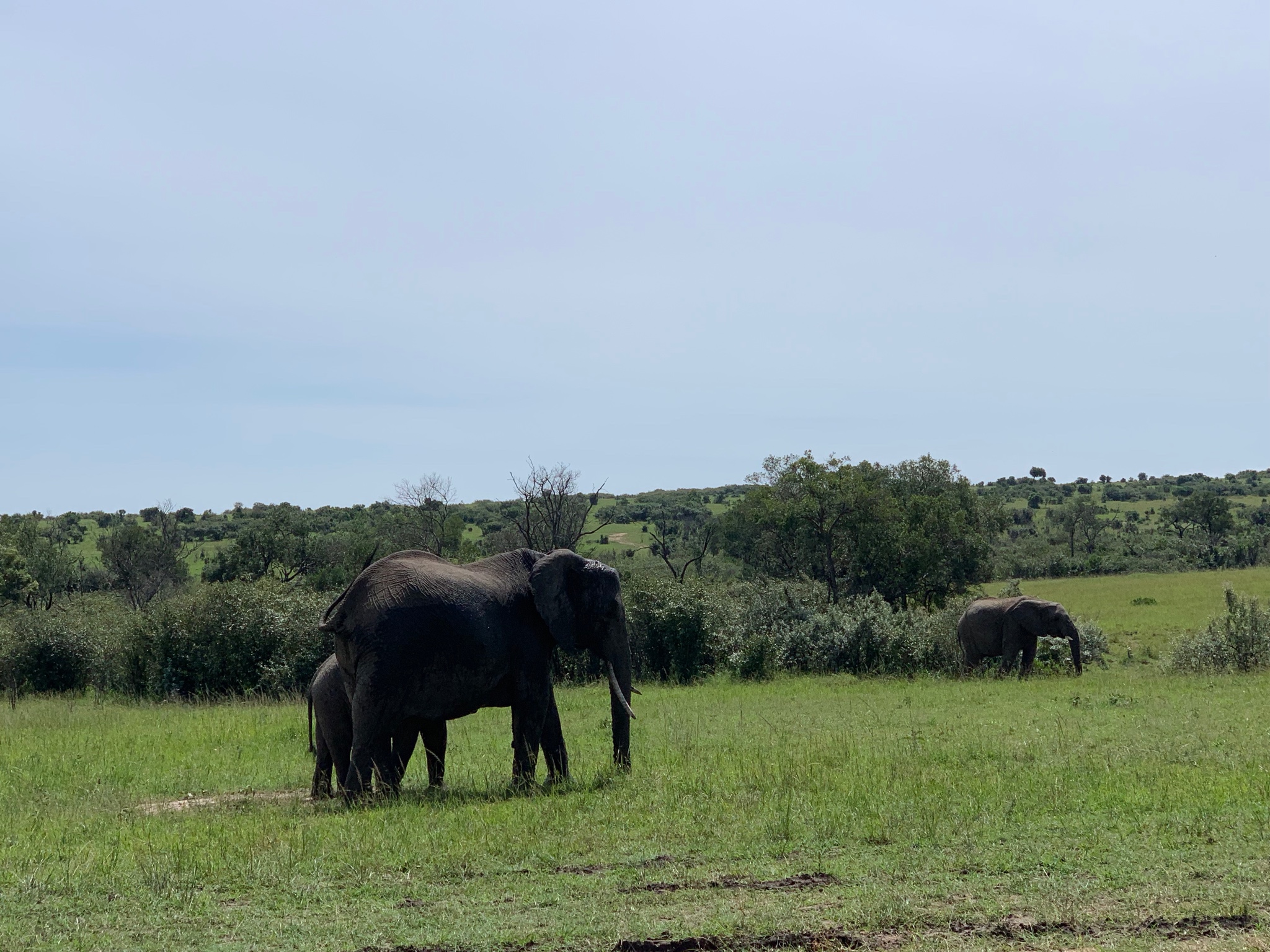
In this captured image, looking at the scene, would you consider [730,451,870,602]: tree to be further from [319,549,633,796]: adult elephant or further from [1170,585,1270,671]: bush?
[319,549,633,796]: adult elephant

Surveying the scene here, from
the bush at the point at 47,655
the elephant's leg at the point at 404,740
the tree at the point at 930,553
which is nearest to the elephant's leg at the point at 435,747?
the elephant's leg at the point at 404,740

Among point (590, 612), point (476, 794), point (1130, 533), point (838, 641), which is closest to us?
point (476, 794)

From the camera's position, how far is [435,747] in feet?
45.5

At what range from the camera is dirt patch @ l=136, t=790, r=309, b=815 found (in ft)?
42.9

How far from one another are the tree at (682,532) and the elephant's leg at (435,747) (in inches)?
1103

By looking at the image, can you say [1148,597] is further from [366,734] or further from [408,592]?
[366,734]

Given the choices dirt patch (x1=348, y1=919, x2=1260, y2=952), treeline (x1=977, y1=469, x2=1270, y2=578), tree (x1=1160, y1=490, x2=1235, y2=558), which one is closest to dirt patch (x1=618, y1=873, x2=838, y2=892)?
dirt patch (x1=348, y1=919, x2=1260, y2=952)

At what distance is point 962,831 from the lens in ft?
30.8

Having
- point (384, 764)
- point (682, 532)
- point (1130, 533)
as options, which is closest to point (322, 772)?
point (384, 764)

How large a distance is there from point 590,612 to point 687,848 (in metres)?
4.61

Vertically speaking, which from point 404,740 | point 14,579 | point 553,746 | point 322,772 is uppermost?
point 14,579

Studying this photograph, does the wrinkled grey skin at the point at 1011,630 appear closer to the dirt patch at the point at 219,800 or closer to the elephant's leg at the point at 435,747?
the elephant's leg at the point at 435,747

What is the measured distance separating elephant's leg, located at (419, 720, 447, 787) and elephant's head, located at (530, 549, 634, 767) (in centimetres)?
188

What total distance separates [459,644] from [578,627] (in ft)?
5.60
